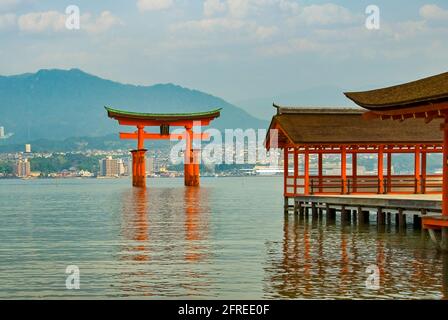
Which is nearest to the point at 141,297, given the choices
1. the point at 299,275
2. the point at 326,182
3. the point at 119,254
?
the point at 299,275

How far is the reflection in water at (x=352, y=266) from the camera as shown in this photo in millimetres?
17781

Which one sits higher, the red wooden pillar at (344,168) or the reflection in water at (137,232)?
the red wooden pillar at (344,168)

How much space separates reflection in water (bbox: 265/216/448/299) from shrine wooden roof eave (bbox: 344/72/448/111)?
13.2ft

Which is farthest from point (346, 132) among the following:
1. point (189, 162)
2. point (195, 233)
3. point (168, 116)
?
point (189, 162)

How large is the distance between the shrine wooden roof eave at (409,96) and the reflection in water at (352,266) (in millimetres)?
4010

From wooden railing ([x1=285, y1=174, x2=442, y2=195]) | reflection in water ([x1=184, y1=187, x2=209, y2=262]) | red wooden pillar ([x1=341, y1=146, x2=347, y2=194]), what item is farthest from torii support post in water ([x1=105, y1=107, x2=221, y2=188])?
red wooden pillar ([x1=341, y1=146, x2=347, y2=194])

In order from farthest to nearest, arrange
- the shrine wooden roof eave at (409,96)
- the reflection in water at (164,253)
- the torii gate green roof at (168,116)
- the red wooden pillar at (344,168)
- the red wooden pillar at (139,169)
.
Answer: the red wooden pillar at (139,169) → the torii gate green roof at (168,116) → the red wooden pillar at (344,168) → the shrine wooden roof eave at (409,96) → the reflection in water at (164,253)

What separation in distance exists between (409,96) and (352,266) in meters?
4.64

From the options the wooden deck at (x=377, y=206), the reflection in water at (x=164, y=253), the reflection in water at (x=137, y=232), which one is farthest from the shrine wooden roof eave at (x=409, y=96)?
the reflection in water at (x=137, y=232)

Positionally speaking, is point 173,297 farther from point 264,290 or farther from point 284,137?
point 284,137

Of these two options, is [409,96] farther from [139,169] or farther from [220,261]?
[139,169]

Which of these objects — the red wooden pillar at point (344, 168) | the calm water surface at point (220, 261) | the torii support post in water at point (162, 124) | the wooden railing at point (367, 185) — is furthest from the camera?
the torii support post in water at point (162, 124)

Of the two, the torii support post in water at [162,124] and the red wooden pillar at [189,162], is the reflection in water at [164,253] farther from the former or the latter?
the red wooden pillar at [189,162]

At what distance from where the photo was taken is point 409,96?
22391 mm
